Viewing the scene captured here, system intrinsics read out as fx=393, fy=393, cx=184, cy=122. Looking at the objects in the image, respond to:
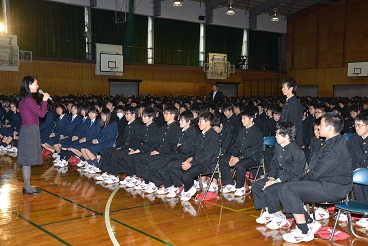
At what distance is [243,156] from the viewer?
7.00m

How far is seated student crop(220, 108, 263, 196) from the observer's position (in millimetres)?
6824

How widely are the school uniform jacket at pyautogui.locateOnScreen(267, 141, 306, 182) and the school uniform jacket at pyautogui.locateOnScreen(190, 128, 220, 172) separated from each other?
4.25ft

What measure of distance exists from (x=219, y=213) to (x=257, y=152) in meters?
1.72

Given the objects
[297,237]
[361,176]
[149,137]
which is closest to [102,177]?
[149,137]

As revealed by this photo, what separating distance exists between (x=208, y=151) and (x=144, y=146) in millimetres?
1580

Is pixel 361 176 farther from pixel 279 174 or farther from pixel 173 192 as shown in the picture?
pixel 173 192

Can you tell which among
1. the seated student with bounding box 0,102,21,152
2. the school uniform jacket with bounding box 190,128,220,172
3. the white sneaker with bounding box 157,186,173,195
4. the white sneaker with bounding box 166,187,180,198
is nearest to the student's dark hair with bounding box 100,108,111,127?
the white sneaker with bounding box 157,186,173,195

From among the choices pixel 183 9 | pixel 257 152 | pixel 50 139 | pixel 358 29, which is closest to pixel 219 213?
pixel 257 152

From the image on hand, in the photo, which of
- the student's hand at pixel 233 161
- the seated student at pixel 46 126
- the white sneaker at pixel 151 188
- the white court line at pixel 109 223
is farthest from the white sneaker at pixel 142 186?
the seated student at pixel 46 126

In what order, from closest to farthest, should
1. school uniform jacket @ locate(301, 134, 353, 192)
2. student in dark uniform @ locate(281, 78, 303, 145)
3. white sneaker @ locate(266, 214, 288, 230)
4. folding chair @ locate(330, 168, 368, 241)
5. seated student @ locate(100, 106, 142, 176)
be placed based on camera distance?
1. folding chair @ locate(330, 168, 368, 241)
2. school uniform jacket @ locate(301, 134, 353, 192)
3. white sneaker @ locate(266, 214, 288, 230)
4. student in dark uniform @ locate(281, 78, 303, 145)
5. seated student @ locate(100, 106, 142, 176)

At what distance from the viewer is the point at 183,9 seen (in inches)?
971

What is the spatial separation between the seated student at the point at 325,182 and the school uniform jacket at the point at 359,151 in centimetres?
142

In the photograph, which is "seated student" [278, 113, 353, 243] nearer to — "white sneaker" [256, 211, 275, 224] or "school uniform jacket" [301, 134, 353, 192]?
"school uniform jacket" [301, 134, 353, 192]

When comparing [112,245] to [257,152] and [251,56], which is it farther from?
[251,56]
